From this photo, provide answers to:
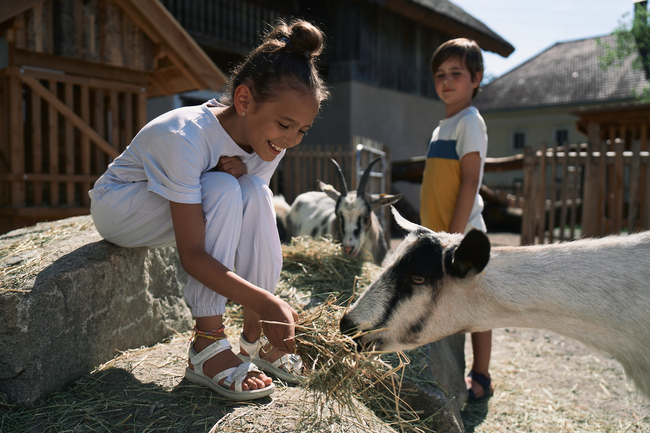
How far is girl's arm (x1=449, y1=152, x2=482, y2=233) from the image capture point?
3.07 metres

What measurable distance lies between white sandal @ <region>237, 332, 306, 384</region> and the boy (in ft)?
4.80

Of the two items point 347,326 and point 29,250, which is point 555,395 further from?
point 29,250

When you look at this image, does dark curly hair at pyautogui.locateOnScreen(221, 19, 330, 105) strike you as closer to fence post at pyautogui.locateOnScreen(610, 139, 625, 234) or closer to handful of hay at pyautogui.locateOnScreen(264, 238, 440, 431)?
handful of hay at pyautogui.locateOnScreen(264, 238, 440, 431)

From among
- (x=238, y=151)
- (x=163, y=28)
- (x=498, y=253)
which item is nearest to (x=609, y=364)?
(x=498, y=253)

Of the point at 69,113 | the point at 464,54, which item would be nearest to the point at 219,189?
the point at 464,54

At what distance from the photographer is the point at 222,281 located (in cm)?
186

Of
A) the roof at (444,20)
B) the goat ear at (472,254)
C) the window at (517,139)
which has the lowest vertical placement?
the goat ear at (472,254)

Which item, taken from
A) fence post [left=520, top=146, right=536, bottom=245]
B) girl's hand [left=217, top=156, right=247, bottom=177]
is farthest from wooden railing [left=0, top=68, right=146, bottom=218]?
fence post [left=520, top=146, right=536, bottom=245]

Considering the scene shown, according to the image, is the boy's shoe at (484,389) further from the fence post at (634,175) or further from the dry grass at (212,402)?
the fence post at (634,175)

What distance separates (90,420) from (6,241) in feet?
5.38

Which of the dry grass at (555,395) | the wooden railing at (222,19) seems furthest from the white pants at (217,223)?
the wooden railing at (222,19)

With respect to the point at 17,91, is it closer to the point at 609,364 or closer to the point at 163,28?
the point at 163,28

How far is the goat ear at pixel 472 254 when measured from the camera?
5.93 ft

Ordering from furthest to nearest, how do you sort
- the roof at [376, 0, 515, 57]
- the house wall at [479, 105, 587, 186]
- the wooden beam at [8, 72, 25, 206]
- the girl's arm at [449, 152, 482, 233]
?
the house wall at [479, 105, 587, 186] → the roof at [376, 0, 515, 57] → the wooden beam at [8, 72, 25, 206] → the girl's arm at [449, 152, 482, 233]
